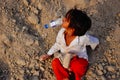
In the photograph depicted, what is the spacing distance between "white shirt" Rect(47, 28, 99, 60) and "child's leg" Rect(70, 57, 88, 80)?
5 centimetres

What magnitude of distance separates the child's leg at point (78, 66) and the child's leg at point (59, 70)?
71 mm

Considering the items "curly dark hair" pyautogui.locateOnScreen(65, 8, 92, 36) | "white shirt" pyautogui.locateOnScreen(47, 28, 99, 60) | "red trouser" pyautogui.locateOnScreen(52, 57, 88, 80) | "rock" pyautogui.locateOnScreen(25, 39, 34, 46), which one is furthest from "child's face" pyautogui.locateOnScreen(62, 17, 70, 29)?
"rock" pyautogui.locateOnScreen(25, 39, 34, 46)

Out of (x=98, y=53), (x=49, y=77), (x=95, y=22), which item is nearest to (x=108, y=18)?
(x=95, y=22)

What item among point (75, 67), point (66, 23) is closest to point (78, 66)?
point (75, 67)

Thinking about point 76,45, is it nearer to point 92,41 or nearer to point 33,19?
point 92,41

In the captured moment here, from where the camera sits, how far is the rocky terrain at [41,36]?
2832 mm

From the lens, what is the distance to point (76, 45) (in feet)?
9.15

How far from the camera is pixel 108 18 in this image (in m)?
3.17

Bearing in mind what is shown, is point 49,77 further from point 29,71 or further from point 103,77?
point 103,77

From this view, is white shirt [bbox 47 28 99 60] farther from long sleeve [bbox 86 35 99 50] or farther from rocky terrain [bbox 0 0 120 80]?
rocky terrain [bbox 0 0 120 80]

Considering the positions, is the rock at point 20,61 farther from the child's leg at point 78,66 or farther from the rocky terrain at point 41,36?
the child's leg at point 78,66

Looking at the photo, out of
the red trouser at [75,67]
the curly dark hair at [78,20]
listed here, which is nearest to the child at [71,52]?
the red trouser at [75,67]

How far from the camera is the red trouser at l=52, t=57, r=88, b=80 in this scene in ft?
9.12

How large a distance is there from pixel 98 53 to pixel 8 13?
836mm
